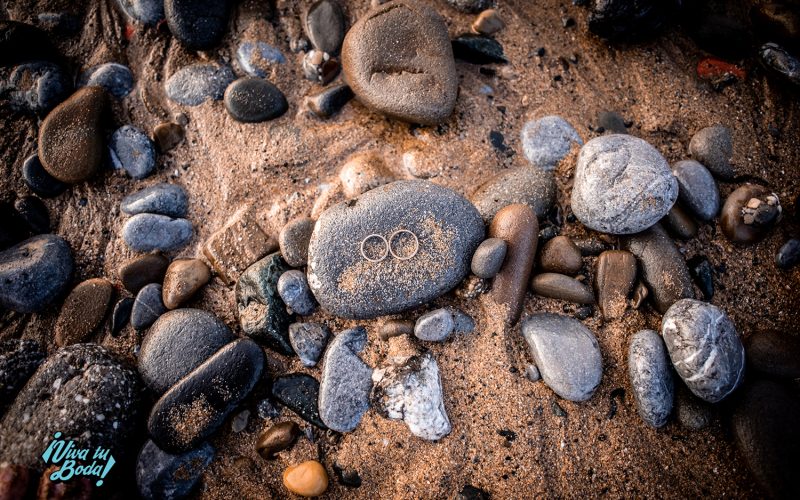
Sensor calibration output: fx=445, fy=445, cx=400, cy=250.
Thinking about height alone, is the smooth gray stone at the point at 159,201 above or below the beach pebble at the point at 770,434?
above

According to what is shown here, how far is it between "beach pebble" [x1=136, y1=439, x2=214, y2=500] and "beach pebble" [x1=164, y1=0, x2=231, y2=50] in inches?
108

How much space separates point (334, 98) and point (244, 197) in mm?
949

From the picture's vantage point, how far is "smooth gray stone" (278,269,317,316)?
274cm

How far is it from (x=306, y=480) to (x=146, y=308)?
4.88ft

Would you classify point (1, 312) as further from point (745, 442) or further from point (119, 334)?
point (745, 442)

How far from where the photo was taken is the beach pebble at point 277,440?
2.58m

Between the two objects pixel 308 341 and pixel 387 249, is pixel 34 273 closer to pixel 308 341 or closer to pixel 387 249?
pixel 308 341

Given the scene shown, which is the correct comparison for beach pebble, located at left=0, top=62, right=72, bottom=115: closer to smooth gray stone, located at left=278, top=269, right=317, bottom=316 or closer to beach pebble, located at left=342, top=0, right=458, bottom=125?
beach pebble, located at left=342, top=0, right=458, bottom=125

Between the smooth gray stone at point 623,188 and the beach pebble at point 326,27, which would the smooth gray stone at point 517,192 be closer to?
the smooth gray stone at point 623,188

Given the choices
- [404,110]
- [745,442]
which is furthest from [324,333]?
[745,442]

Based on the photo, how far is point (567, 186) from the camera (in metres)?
3.05

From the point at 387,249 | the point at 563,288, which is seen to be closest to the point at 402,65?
the point at 387,249

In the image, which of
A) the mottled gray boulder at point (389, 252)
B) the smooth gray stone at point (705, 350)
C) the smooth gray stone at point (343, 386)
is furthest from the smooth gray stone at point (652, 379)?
the smooth gray stone at point (343, 386)

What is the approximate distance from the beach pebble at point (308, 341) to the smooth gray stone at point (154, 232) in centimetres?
105
